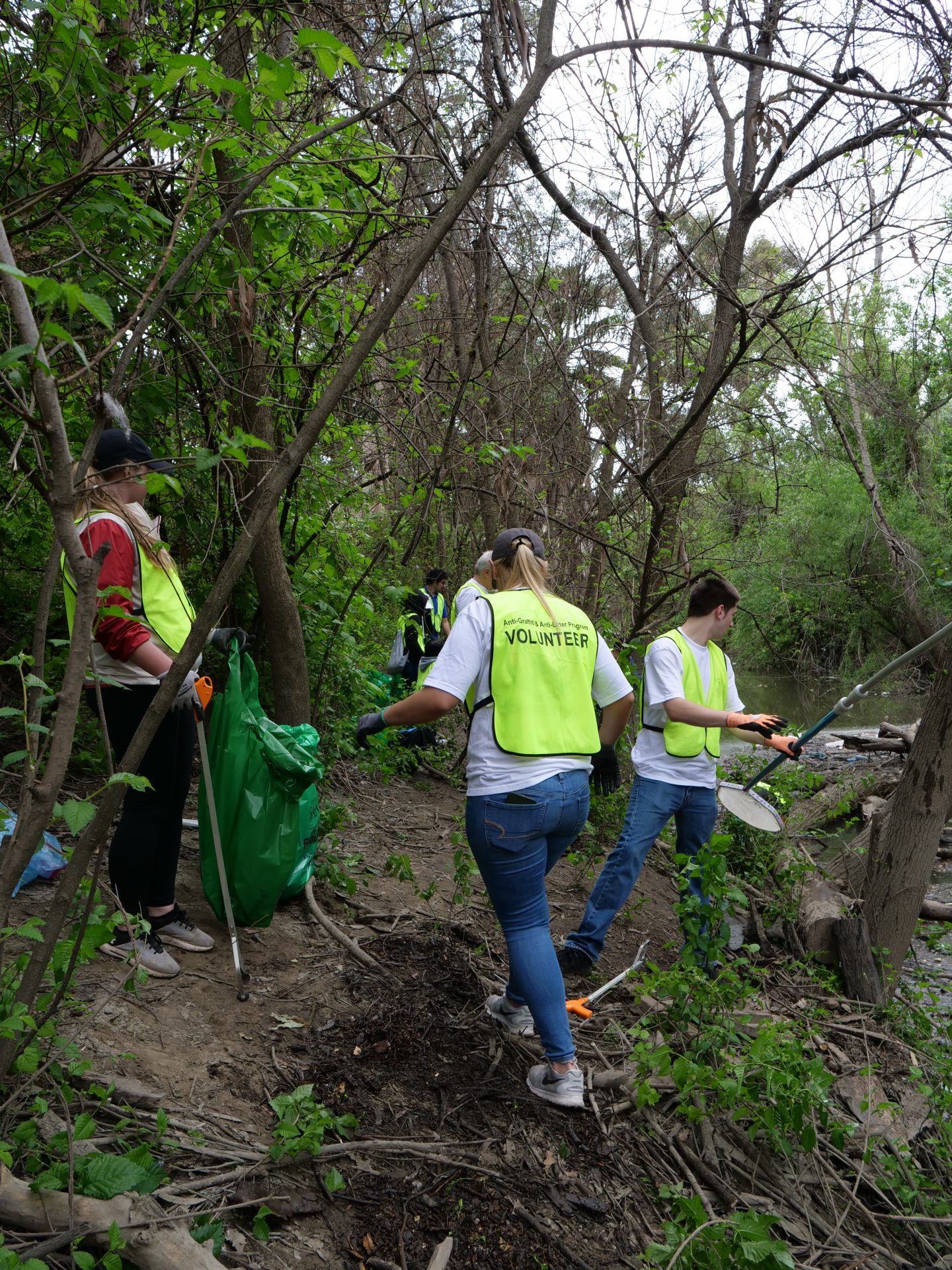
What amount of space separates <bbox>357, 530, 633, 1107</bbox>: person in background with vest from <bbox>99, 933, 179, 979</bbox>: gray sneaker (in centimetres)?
109

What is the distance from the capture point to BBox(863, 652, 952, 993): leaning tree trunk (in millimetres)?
5309

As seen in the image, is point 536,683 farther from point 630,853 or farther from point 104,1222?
point 104,1222

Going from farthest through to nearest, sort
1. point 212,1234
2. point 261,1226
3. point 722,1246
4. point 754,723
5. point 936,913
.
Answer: point 936,913, point 754,723, point 722,1246, point 261,1226, point 212,1234

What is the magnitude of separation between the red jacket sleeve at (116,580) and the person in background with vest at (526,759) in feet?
2.79

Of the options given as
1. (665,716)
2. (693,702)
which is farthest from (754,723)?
(665,716)

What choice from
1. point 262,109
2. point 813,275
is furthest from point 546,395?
point 262,109

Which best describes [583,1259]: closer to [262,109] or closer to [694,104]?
[262,109]

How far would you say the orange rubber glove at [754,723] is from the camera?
3.70 metres

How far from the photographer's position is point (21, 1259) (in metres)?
1.69

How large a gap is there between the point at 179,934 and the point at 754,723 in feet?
7.63

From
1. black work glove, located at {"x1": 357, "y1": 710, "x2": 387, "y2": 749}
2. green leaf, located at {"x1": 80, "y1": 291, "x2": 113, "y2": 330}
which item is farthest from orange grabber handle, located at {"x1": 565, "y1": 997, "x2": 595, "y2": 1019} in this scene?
green leaf, located at {"x1": 80, "y1": 291, "x2": 113, "y2": 330}

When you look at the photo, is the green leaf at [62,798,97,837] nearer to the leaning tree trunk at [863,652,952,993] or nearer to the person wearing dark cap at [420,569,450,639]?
the leaning tree trunk at [863,652,952,993]

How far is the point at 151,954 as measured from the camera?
300cm

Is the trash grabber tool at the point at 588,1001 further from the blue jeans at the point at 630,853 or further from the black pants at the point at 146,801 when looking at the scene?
the black pants at the point at 146,801
